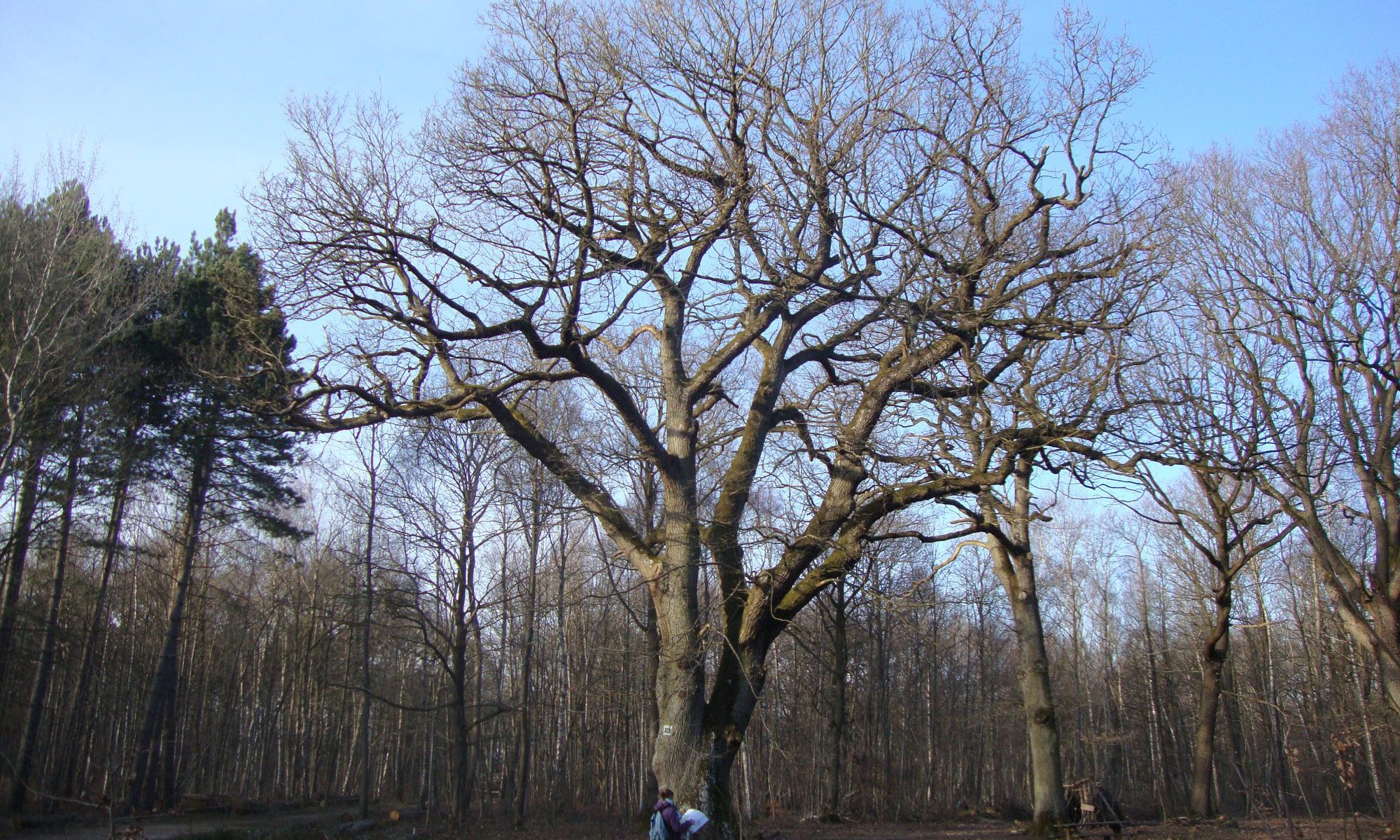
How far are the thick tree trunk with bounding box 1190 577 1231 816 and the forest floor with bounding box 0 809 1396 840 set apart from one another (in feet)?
3.98

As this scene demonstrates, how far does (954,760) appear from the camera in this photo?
126 feet

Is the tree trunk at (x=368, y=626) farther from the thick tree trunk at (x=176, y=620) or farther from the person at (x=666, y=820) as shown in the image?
the person at (x=666, y=820)

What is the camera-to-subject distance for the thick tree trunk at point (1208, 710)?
18.5 metres

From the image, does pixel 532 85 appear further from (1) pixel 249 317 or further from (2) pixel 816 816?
(2) pixel 816 816

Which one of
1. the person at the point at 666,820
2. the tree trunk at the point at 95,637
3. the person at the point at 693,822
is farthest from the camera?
the tree trunk at the point at 95,637

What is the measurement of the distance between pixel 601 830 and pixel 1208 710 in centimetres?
1448

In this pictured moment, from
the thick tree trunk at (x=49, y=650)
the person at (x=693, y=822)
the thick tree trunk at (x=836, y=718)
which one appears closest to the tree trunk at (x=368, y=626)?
the thick tree trunk at (x=49, y=650)

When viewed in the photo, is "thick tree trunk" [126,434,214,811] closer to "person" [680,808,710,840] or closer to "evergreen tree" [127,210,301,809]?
"evergreen tree" [127,210,301,809]

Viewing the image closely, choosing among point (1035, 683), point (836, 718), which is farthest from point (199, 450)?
point (1035, 683)

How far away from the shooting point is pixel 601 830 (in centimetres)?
2192

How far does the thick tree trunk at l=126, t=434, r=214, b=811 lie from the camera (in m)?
21.0

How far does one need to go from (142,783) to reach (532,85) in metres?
21.5

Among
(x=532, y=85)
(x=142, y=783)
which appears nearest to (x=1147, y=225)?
(x=532, y=85)

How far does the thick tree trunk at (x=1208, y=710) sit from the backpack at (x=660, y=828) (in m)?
14.1
